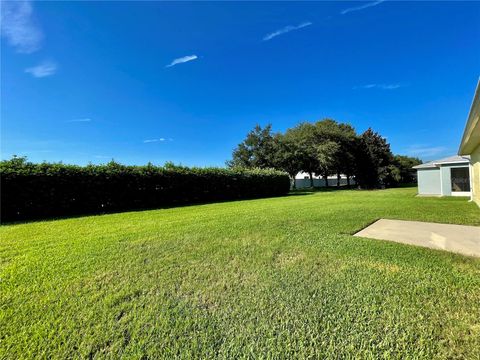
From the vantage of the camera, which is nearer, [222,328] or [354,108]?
[222,328]

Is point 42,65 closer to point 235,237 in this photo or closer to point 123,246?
point 123,246

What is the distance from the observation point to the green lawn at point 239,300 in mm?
2010

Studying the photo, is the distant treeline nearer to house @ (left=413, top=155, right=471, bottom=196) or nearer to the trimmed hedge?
house @ (left=413, top=155, right=471, bottom=196)

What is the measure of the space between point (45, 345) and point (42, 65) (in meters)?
7.71

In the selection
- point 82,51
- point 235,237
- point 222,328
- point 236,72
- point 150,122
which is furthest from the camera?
point 150,122

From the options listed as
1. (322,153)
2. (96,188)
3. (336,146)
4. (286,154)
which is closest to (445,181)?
(322,153)

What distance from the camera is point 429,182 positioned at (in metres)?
18.4

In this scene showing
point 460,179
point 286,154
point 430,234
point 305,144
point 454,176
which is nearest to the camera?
point 430,234

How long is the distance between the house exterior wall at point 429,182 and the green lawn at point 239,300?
18.2 m

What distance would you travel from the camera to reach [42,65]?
6.67 meters

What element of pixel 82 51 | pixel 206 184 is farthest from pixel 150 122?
pixel 82 51

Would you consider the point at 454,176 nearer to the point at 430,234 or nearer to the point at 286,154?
the point at 430,234

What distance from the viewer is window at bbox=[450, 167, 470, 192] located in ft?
52.5

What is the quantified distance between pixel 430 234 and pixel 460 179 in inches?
609
